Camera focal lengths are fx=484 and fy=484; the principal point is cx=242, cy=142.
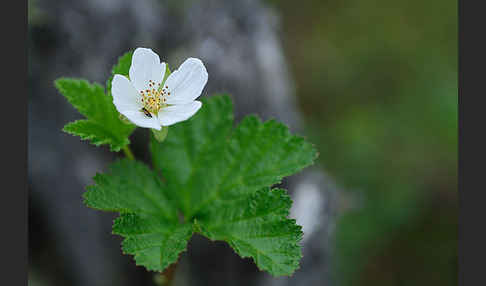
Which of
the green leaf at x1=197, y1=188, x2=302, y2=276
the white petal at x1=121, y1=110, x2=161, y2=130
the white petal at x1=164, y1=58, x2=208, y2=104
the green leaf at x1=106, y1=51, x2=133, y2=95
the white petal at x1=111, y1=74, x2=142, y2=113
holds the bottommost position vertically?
the green leaf at x1=197, y1=188, x2=302, y2=276

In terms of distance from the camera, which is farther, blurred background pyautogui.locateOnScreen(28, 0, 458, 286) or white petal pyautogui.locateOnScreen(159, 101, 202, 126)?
blurred background pyautogui.locateOnScreen(28, 0, 458, 286)

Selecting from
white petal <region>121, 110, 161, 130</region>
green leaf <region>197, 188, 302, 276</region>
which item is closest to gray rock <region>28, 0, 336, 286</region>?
green leaf <region>197, 188, 302, 276</region>

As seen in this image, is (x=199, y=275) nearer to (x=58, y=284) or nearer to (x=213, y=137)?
(x=58, y=284)

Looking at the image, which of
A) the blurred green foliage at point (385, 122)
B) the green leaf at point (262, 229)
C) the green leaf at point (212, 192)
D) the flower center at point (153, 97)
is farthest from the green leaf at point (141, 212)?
the blurred green foliage at point (385, 122)

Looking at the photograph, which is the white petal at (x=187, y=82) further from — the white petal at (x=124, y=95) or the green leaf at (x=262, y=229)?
the green leaf at (x=262, y=229)

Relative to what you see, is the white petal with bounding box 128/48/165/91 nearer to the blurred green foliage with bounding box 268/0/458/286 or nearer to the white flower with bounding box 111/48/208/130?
the white flower with bounding box 111/48/208/130

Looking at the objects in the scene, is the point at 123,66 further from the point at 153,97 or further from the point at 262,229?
the point at 262,229
